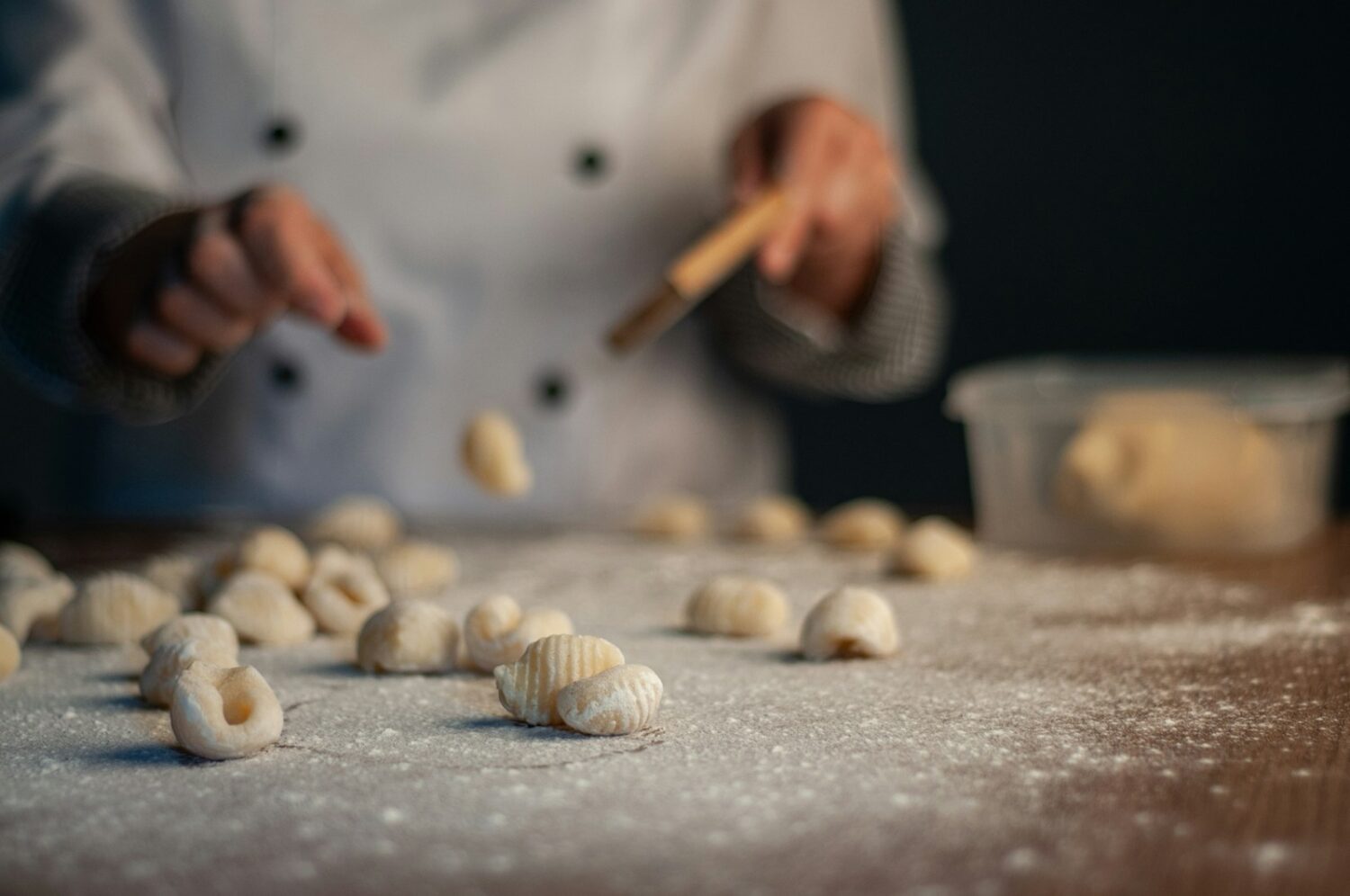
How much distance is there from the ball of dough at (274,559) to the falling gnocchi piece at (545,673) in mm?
284

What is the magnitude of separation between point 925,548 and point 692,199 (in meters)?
0.50

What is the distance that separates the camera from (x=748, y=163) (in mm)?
1228

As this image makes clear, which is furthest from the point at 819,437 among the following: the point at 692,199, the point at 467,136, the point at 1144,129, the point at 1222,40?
the point at 467,136

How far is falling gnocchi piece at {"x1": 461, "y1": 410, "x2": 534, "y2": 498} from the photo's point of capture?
109 centimetres

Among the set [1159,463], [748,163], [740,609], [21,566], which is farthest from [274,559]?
[1159,463]

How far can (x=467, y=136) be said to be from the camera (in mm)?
1282

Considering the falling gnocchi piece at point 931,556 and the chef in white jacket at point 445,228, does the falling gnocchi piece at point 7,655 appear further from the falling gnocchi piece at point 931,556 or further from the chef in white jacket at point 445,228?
the falling gnocchi piece at point 931,556

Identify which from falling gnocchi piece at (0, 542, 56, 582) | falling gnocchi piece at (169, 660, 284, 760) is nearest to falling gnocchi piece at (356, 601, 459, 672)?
falling gnocchi piece at (169, 660, 284, 760)

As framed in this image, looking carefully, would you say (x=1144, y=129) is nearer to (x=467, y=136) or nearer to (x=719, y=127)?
(x=719, y=127)

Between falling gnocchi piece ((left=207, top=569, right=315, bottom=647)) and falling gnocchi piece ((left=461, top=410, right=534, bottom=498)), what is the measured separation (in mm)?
278

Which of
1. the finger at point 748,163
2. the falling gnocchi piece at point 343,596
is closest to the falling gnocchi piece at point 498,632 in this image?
the falling gnocchi piece at point 343,596

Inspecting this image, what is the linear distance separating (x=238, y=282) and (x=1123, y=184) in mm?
1493

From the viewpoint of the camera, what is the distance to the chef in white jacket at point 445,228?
1.21 metres

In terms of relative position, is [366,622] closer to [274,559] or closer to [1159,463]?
[274,559]
